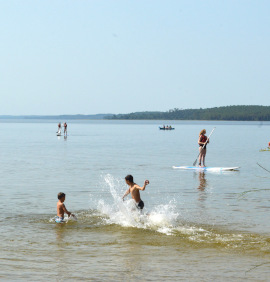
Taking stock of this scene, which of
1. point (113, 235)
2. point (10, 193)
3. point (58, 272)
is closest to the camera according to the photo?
point (58, 272)

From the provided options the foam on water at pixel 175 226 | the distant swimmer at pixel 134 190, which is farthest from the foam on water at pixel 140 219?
the distant swimmer at pixel 134 190

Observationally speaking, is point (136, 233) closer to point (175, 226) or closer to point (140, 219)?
point (140, 219)

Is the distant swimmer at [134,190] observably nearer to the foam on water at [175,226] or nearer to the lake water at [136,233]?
the foam on water at [175,226]

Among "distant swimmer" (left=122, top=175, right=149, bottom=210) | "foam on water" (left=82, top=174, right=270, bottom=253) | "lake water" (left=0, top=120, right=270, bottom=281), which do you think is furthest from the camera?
"distant swimmer" (left=122, top=175, right=149, bottom=210)

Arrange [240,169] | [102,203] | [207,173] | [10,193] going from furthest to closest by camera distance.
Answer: [240,169], [207,173], [10,193], [102,203]

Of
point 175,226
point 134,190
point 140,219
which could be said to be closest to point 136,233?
point 140,219

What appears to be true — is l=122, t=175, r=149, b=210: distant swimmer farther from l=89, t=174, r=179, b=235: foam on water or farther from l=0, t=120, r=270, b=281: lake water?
l=0, t=120, r=270, b=281: lake water

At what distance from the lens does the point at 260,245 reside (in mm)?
11898

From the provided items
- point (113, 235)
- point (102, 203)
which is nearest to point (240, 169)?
point (102, 203)

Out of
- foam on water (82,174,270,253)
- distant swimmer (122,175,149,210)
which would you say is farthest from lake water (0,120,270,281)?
distant swimmer (122,175,149,210)

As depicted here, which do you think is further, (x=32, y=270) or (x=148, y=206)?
(x=148, y=206)

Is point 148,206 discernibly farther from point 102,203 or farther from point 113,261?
point 113,261

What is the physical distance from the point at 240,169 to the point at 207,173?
11.0 feet

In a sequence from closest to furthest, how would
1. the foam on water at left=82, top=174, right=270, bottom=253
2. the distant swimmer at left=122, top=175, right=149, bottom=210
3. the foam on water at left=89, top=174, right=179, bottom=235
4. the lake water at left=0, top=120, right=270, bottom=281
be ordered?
the lake water at left=0, top=120, right=270, bottom=281
the foam on water at left=82, top=174, right=270, bottom=253
the distant swimmer at left=122, top=175, right=149, bottom=210
the foam on water at left=89, top=174, right=179, bottom=235
